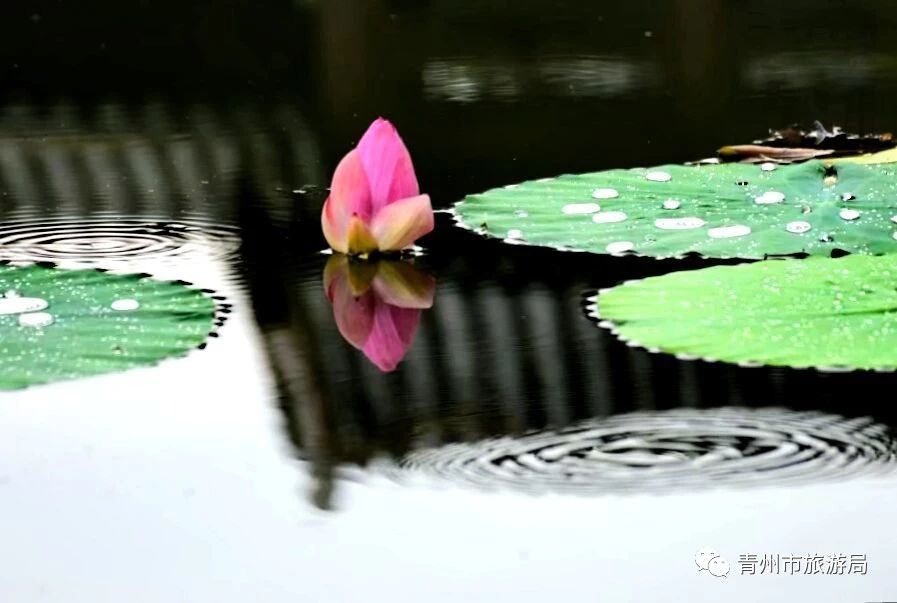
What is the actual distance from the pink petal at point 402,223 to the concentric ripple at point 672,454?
1.66 feet

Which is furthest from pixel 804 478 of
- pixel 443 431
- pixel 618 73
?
pixel 618 73

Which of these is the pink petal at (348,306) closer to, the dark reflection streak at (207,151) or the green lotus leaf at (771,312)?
the green lotus leaf at (771,312)

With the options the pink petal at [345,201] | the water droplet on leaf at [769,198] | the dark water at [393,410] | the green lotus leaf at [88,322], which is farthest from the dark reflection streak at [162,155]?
the water droplet on leaf at [769,198]

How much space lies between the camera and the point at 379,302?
4.95ft

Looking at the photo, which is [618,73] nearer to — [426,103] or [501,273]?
[426,103]

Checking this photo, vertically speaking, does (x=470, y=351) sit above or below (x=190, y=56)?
below

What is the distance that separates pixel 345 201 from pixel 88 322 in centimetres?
35

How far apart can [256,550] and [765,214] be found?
33.9 inches

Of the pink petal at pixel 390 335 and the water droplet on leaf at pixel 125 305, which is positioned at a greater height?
the water droplet on leaf at pixel 125 305

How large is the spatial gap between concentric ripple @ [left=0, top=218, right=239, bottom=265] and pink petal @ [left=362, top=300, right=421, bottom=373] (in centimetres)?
30

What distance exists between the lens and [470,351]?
52.7 inches

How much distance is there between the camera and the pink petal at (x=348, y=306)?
1.42 m

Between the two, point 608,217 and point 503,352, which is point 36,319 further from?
point 608,217
